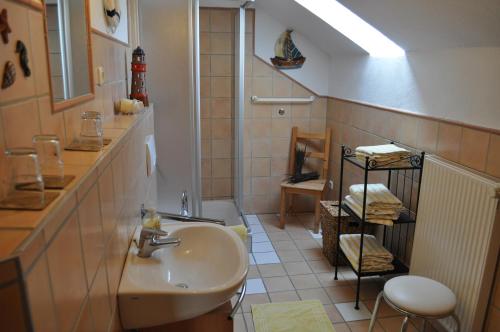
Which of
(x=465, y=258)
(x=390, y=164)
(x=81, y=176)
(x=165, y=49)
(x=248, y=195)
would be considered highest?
(x=165, y=49)

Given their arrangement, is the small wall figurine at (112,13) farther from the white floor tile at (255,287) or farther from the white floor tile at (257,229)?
the white floor tile at (257,229)

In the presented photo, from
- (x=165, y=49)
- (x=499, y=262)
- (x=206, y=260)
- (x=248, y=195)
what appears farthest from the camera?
(x=248, y=195)

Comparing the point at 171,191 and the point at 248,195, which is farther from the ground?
the point at 171,191

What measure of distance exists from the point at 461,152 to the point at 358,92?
4.40ft

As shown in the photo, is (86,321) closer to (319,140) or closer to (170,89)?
(170,89)

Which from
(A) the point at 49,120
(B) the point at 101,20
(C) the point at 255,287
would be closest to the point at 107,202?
(A) the point at 49,120

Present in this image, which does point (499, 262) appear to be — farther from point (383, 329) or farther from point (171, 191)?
point (171, 191)

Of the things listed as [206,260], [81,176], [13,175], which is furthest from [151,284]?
[13,175]

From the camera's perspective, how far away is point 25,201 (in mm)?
619

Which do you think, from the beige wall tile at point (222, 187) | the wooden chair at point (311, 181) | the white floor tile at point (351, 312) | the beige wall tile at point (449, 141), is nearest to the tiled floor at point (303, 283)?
the white floor tile at point (351, 312)

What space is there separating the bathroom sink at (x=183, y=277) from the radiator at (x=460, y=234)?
114 centimetres

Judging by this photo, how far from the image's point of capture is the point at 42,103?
82cm

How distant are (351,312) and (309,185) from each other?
1420mm

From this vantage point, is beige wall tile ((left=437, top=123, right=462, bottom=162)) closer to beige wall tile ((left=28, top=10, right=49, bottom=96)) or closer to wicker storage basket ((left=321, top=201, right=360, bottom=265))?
wicker storage basket ((left=321, top=201, right=360, bottom=265))
